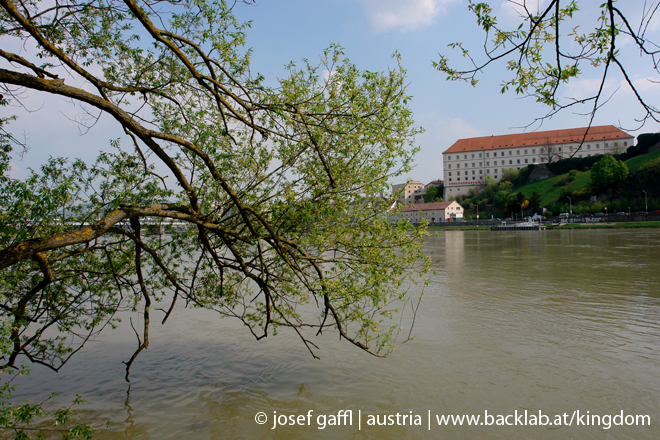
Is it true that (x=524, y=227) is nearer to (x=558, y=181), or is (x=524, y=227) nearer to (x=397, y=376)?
(x=558, y=181)

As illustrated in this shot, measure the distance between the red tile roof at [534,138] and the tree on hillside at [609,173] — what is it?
2751 cm

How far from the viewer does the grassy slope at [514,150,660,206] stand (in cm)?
8759

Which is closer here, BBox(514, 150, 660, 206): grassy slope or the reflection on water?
the reflection on water

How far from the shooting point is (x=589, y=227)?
7262 centimetres

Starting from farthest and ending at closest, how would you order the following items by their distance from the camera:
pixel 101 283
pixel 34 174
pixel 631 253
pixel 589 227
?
pixel 589 227, pixel 631 253, pixel 101 283, pixel 34 174

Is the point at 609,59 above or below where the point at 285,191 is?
above

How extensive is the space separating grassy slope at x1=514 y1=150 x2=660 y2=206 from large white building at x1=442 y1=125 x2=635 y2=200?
1303 cm

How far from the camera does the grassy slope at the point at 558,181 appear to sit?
87588 millimetres

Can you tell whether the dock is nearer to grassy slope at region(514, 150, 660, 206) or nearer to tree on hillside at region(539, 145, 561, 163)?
grassy slope at region(514, 150, 660, 206)

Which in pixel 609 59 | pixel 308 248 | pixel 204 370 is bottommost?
pixel 204 370

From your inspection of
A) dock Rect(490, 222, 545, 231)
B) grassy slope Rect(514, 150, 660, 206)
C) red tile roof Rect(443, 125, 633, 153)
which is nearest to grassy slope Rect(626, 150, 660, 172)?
grassy slope Rect(514, 150, 660, 206)

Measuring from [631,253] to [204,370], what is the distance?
30.6 m

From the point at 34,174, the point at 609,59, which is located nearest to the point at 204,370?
the point at 34,174

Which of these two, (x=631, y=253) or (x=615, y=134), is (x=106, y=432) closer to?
(x=631, y=253)
